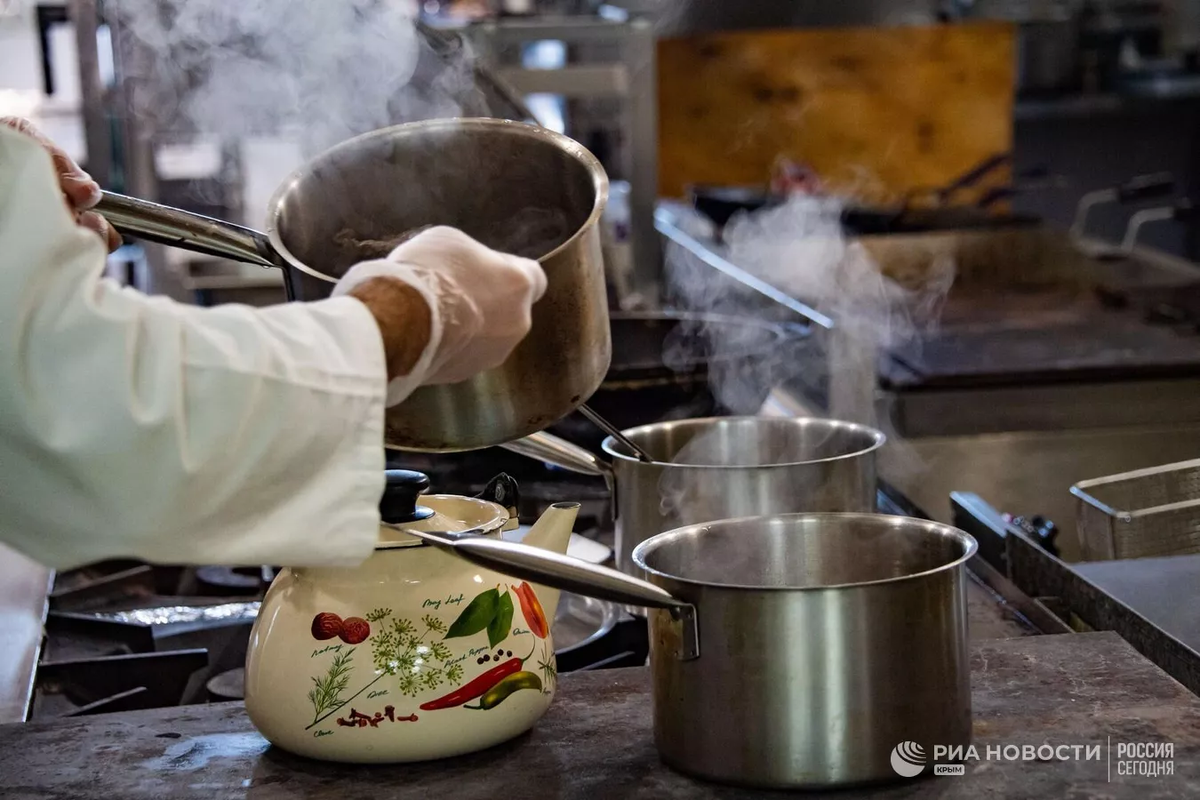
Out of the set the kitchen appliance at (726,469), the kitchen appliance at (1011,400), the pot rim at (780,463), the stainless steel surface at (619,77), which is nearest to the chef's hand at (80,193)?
the kitchen appliance at (726,469)

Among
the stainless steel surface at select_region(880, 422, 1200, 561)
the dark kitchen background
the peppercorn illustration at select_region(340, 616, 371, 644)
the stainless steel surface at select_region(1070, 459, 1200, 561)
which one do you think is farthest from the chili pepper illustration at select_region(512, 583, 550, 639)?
the stainless steel surface at select_region(880, 422, 1200, 561)

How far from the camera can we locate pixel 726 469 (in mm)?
1204

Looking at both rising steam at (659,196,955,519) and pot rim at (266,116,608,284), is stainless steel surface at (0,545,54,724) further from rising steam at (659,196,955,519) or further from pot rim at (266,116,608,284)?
rising steam at (659,196,955,519)

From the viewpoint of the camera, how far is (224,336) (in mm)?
756

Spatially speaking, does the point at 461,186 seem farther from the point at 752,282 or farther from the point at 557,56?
the point at 557,56

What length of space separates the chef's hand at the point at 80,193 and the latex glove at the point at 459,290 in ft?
1.01

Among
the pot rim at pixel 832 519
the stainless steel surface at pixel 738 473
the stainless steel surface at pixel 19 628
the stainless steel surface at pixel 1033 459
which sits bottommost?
the stainless steel surface at pixel 1033 459

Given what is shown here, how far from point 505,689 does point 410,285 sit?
0.33m

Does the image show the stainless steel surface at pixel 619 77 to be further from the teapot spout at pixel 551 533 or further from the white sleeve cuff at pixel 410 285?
the white sleeve cuff at pixel 410 285

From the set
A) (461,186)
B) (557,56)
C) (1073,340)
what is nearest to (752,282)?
(1073,340)

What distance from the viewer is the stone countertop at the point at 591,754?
90 centimetres

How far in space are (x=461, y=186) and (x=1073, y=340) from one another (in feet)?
6.64

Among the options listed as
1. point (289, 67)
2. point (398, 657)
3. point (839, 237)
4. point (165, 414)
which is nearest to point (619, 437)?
point (398, 657)

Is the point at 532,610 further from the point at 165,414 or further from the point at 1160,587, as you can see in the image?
the point at 1160,587
